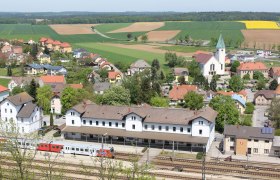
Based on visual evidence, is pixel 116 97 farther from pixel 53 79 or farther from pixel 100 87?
pixel 53 79

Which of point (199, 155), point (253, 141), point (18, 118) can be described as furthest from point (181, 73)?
point (199, 155)

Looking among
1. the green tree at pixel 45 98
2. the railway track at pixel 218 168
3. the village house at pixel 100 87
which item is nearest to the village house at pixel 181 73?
the village house at pixel 100 87

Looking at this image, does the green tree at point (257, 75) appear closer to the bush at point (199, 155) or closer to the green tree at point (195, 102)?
the green tree at point (195, 102)

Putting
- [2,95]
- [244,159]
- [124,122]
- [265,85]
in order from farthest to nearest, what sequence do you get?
[265,85]
[2,95]
[124,122]
[244,159]

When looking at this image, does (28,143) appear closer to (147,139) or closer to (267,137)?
(147,139)

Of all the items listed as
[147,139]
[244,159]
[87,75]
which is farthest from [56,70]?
[244,159]

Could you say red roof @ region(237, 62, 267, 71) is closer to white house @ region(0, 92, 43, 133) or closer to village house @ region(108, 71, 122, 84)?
village house @ region(108, 71, 122, 84)
